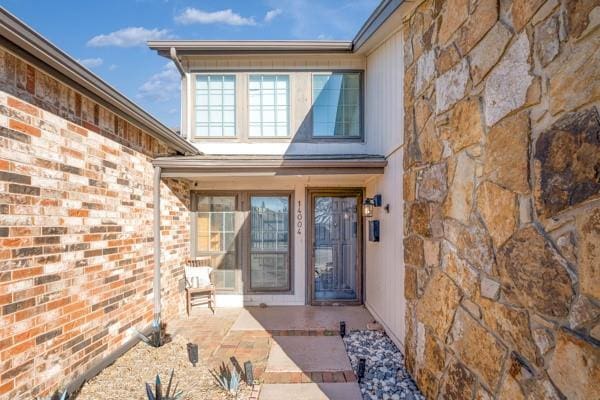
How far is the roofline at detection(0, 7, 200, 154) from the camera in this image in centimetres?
202

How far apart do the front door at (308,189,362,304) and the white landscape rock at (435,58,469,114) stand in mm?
3290

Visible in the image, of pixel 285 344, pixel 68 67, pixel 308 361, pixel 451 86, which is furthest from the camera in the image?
pixel 285 344

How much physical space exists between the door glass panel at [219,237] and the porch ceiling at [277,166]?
129 centimetres

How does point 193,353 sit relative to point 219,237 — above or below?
below

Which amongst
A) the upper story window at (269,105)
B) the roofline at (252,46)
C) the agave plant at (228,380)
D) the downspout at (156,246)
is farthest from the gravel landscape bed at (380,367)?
the roofline at (252,46)

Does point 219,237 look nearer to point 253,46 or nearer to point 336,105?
point 336,105

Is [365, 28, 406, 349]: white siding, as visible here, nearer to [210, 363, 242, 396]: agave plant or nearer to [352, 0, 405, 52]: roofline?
[352, 0, 405, 52]: roofline

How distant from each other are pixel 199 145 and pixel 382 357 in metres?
4.72

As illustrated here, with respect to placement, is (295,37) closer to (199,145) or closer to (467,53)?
(199,145)

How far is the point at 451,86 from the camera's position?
2.28 meters

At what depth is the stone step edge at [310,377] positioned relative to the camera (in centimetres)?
304

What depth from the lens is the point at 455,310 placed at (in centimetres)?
222

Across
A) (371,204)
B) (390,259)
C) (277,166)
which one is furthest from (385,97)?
(390,259)

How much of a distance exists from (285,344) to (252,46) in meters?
4.99
